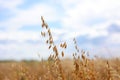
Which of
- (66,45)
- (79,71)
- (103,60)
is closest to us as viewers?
(66,45)

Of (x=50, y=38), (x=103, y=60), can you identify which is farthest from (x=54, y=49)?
(x=103, y=60)

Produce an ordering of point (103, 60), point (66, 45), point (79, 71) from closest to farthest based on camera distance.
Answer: point (66, 45) < point (79, 71) < point (103, 60)

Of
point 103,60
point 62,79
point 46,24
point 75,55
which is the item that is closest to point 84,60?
point 75,55

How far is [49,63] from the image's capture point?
4469 millimetres

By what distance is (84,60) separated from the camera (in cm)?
429

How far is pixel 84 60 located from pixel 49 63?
1.54ft

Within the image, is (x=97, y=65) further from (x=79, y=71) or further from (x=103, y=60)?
(x=79, y=71)

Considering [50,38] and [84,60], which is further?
[84,60]

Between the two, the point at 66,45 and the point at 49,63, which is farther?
the point at 49,63

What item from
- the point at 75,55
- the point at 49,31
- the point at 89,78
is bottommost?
the point at 89,78

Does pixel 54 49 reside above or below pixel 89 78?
above

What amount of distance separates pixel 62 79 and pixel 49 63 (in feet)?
1.46

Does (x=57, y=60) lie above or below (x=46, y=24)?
below

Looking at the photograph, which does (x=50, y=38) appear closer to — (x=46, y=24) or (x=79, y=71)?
(x=46, y=24)
